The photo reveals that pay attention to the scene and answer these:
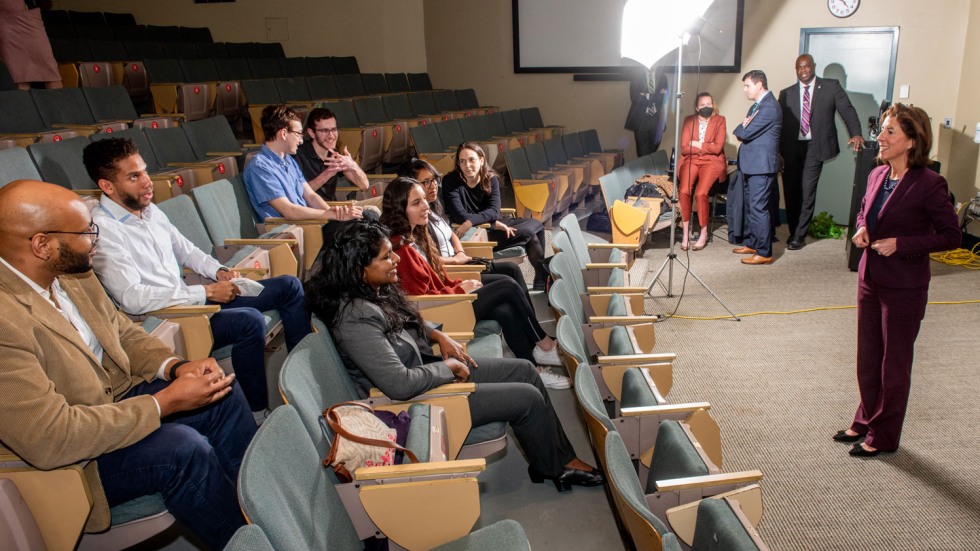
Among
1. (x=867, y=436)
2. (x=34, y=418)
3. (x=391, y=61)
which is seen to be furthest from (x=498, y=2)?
(x=34, y=418)

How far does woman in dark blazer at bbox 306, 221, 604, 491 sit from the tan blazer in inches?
23.9

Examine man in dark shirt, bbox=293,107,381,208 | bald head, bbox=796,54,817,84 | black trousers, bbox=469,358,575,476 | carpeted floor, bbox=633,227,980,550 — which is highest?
bald head, bbox=796,54,817,84

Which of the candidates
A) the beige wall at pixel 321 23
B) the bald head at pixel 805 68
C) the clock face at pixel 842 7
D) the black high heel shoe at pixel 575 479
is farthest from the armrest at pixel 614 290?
the beige wall at pixel 321 23

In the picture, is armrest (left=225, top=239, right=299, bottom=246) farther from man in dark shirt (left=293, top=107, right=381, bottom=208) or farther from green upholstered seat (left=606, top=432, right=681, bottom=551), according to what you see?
green upholstered seat (left=606, top=432, right=681, bottom=551)

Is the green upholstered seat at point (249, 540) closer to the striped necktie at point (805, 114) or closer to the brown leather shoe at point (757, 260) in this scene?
the brown leather shoe at point (757, 260)

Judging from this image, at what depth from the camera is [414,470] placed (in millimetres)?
1696

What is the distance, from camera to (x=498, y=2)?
8.27 m

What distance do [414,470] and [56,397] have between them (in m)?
0.82

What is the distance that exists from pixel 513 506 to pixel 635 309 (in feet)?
3.55

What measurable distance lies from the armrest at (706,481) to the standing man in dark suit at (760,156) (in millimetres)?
4142

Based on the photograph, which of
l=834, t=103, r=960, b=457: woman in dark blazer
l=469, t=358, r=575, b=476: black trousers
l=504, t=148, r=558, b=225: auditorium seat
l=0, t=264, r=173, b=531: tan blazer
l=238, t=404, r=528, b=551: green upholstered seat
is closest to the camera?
l=238, t=404, r=528, b=551: green upholstered seat

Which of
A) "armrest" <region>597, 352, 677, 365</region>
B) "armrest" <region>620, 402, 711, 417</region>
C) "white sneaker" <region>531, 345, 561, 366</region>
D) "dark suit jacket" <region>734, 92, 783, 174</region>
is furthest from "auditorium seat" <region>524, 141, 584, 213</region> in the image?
"armrest" <region>620, 402, 711, 417</region>

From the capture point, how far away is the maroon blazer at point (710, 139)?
607cm

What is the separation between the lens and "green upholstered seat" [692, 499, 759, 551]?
1.43 metres
